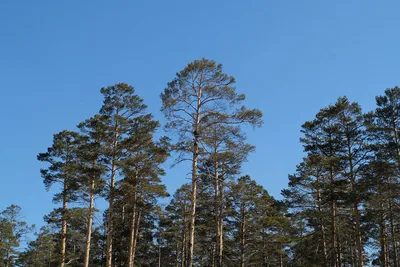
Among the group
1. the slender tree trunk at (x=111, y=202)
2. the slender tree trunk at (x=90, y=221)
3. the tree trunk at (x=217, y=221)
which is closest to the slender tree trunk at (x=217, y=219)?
the tree trunk at (x=217, y=221)

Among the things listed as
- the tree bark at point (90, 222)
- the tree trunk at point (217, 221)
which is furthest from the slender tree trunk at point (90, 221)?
the tree trunk at point (217, 221)

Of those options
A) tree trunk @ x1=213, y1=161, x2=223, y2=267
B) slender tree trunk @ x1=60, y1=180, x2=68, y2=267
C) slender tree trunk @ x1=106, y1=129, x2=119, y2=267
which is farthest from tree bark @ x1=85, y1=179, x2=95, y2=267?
tree trunk @ x1=213, y1=161, x2=223, y2=267

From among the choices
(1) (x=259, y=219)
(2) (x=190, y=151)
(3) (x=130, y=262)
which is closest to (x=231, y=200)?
(1) (x=259, y=219)

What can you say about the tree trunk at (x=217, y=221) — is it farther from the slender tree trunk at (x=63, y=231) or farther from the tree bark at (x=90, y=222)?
the slender tree trunk at (x=63, y=231)

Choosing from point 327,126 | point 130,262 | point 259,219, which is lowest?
point 130,262

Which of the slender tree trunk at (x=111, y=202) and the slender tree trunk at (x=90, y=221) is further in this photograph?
the slender tree trunk at (x=90, y=221)

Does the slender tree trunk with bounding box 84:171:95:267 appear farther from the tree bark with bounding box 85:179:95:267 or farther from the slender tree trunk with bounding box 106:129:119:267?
the slender tree trunk with bounding box 106:129:119:267

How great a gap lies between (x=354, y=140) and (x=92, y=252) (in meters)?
30.1

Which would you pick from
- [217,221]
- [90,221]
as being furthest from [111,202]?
[217,221]

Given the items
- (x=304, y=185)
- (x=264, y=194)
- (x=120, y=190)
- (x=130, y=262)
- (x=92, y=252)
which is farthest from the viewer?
(x=92, y=252)

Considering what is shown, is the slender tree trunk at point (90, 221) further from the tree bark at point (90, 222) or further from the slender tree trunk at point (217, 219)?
the slender tree trunk at point (217, 219)

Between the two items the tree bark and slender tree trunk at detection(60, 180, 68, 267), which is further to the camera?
slender tree trunk at detection(60, 180, 68, 267)

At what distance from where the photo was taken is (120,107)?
2364 centimetres

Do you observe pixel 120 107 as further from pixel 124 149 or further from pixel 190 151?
pixel 190 151
